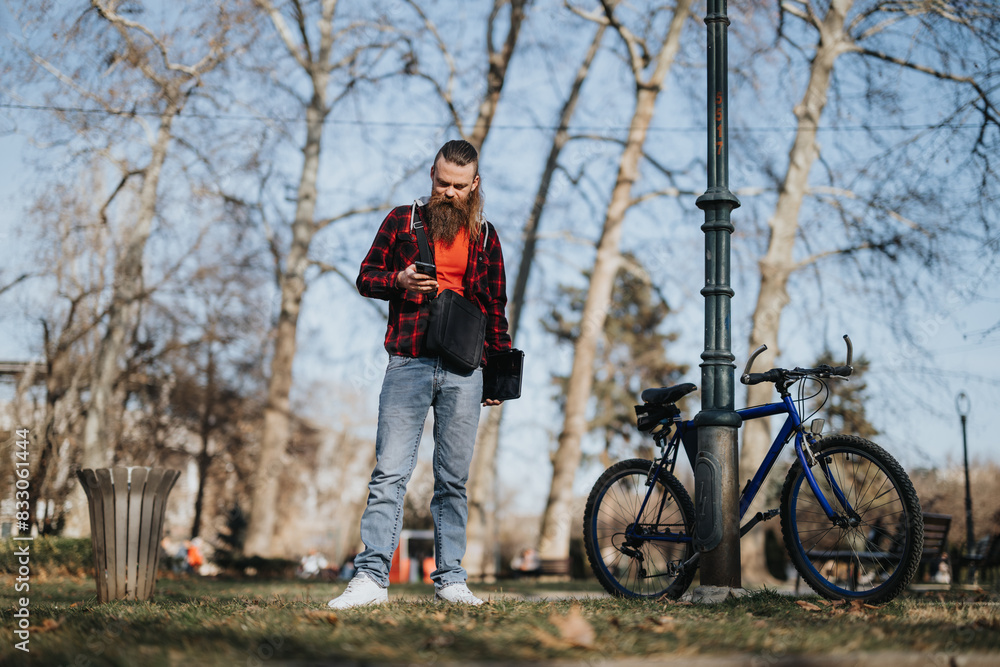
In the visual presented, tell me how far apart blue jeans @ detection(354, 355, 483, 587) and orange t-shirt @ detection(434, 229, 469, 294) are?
1.29 ft

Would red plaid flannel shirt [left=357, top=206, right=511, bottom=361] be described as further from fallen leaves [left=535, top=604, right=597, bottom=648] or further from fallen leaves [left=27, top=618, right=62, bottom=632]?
fallen leaves [left=27, top=618, right=62, bottom=632]

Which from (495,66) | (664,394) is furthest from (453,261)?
(495,66)

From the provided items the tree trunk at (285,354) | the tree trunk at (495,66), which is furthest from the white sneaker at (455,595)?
the tree trunk at (495,66)

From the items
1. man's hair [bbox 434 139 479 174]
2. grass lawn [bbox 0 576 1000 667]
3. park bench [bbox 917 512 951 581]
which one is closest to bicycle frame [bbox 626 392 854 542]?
grass lawn [bbox 0 576 1000 667]

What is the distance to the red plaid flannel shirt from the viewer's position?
405 cm

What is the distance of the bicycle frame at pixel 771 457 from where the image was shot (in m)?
3.99

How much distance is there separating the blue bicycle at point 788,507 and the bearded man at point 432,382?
1070mm

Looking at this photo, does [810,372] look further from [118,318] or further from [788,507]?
[118,318]

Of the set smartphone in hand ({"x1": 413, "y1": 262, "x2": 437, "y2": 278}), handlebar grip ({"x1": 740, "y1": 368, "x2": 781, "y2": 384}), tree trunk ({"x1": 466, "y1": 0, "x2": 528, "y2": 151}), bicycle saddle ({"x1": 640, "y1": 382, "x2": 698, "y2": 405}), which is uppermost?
tree trunk ({"x1": 466, "y1": 0, "x2": 528, "y2": 151})

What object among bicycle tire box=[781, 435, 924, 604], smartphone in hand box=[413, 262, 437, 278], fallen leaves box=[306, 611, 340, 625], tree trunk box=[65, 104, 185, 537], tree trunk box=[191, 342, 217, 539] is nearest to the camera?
fallen leaves box=[306, 611, 340, 625]

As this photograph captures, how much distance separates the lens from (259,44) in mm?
13406

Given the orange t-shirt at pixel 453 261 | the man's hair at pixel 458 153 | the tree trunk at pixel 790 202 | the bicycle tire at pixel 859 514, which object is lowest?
the bicycle tire at pixel 859 514

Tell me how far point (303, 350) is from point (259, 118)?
7883 mm

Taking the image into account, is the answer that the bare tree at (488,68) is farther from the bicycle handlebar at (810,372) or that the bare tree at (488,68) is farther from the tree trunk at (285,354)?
the bicycle handlebar at (810,372)
